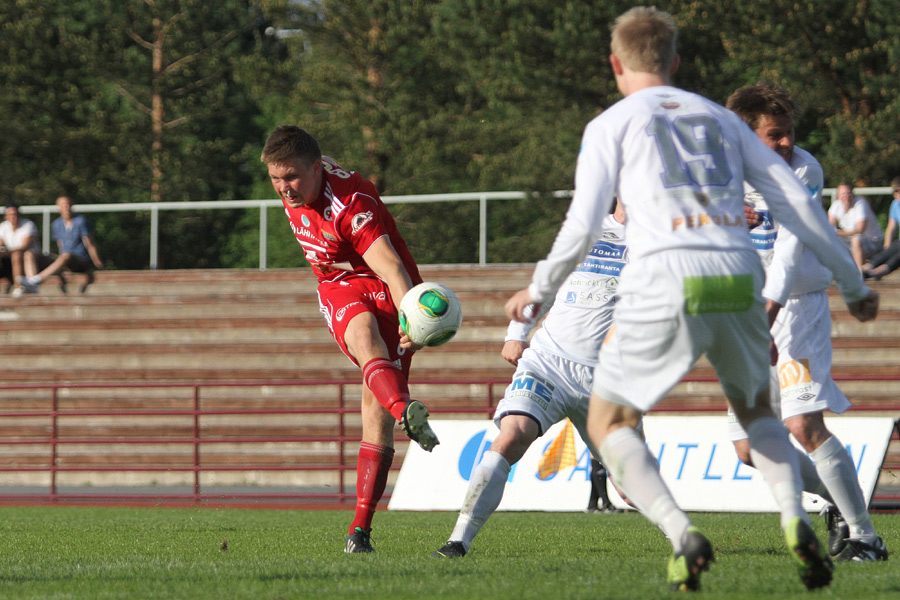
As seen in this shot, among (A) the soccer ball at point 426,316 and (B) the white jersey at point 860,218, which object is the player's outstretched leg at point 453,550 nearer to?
(A) the soccer ball at point 426,316

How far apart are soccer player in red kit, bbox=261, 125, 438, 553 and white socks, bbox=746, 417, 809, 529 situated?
2.19 metres

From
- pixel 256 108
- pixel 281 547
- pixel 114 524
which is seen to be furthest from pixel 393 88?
pixel 281 547

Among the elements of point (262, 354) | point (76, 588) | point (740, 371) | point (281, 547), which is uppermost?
point (740, 371)

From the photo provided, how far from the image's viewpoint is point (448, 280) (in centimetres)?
1898

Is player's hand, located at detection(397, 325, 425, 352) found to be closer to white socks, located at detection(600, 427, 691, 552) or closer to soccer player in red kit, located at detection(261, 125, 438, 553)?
soccer player in red kit, located at detection(261, 125, 438, 553)

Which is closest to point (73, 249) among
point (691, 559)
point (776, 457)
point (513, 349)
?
point (513, 349)

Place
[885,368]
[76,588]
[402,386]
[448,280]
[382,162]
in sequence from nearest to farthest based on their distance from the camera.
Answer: [76,588], [402,386], [885,368], [448,280], [382,162]

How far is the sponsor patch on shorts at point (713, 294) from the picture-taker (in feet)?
13.2

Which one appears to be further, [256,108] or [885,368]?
[256,108]

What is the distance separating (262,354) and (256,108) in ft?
84.9

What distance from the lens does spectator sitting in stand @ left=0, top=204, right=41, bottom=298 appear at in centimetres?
1930

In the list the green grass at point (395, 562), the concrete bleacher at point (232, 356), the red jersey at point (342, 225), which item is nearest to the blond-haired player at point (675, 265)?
the green grass at point (395, 562)

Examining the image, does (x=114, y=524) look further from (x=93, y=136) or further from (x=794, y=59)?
(x=93, y=136)

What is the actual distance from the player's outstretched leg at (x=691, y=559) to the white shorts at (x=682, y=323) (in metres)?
0.45
